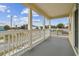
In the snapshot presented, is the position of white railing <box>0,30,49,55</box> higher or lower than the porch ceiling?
lower

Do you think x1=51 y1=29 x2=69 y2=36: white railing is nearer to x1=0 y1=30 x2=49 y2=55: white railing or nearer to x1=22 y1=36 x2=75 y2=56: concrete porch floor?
x1=22 y1=36 x2=75 y2=56: concrete porch floor

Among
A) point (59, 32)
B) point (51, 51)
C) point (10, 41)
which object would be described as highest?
point (10, 41)

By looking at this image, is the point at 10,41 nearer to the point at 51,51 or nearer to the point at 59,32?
the point at 51,51

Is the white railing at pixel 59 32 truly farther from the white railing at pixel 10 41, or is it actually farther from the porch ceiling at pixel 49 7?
the white railing at pixel 10 41

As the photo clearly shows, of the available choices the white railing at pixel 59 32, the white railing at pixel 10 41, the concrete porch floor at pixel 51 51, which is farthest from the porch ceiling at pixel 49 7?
the white railing at pixel 59 32

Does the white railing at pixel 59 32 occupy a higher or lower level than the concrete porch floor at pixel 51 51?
higher

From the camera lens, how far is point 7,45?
178 inches

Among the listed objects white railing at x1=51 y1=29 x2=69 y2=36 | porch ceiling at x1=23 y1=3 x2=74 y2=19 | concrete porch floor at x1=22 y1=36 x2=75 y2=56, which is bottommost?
concrete porch floor at x1=22 y1=36 x2=75 y2=56

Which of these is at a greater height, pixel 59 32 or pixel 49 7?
pixel 49 7

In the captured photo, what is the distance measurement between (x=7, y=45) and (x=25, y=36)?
1.94 m

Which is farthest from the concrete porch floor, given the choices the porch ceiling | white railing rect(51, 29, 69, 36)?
white railing rect(51, 29, 69, 36)

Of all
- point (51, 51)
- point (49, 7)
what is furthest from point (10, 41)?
point (49, 7)

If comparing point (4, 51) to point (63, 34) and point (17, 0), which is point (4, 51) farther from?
point (63, 34)

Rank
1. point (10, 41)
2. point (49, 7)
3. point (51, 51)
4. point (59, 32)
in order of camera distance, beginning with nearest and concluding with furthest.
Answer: point (10, 41)
point (51, 51)
point (49, 7)
point (59, 32)
